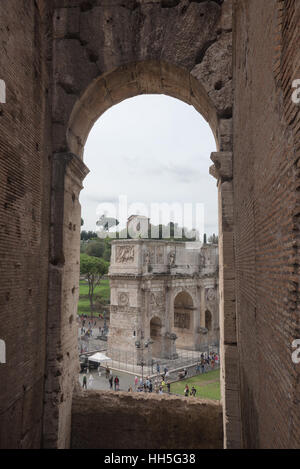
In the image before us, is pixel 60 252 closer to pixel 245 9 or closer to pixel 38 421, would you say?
pixel 38 421

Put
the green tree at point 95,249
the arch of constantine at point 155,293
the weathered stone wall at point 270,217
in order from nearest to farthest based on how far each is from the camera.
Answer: the weathered stone wall at point 270,217 → the arch of constantine at point 155,293 → the green tree at point 95,249

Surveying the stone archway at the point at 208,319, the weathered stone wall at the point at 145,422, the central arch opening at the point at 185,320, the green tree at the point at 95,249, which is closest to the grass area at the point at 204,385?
the central arch opening at the point at 185,320

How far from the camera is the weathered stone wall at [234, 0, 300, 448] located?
199 centimetres

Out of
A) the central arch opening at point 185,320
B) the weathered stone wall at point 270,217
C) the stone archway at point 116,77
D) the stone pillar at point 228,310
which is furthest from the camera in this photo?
the central arch opening at point 185,320

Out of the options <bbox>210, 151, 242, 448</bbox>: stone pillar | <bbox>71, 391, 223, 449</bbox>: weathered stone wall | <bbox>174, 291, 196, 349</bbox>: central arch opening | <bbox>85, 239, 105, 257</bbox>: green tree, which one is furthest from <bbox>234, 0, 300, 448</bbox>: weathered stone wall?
<bbox>85, 239, 105, 257</bbox>: green tree

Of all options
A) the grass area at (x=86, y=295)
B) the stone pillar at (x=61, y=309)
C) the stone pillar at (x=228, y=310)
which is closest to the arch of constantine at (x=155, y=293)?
the grass area at (x=86, y=295)

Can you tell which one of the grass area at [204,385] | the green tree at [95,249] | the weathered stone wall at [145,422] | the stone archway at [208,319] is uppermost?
Answer: the green tree at [95,249]

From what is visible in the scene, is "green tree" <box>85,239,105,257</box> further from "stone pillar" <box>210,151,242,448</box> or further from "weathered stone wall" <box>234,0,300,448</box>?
"weathered stone wall" <box>234,0,300,448</box>

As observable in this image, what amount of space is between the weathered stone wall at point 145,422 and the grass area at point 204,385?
10042 mm

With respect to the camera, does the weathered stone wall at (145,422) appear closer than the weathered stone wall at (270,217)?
No

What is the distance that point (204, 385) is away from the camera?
16391 mm

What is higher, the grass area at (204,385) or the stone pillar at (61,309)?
the stone pillar at (61,309)

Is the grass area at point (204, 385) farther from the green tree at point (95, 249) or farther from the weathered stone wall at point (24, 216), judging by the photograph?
the green tree at point (95, 249)

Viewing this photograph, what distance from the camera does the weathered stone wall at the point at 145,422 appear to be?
5.18 m
